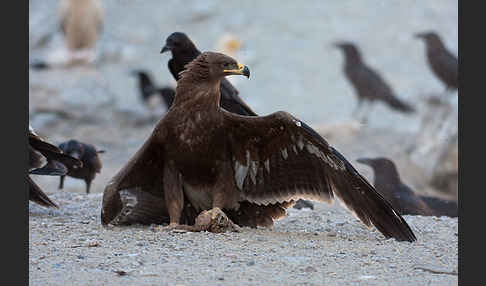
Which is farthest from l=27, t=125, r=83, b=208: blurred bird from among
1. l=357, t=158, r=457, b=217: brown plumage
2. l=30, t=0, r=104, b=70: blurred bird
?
l=30, t=0, r=104, b=70: blurred bird

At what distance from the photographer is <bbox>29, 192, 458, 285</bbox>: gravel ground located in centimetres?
538

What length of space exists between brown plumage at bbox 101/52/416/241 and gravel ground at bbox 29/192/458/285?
0.21 meters

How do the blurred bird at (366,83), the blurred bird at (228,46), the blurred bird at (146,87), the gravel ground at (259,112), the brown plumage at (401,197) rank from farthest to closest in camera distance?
the blurred bird at (228,46) → the blurred bird at (146,87) → the blurred bird at (366,83) → the brown plumage at (401,197) → the gravel ground at (259,112)

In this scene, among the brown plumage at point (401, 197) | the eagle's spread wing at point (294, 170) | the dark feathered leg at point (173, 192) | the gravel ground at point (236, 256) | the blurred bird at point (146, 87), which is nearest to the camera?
the gravel ground at point (236, 256)

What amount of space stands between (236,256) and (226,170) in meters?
1.22

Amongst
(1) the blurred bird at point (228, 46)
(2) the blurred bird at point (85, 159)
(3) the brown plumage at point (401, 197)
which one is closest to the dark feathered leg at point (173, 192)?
(3) the brown plumage at point (401, 197)

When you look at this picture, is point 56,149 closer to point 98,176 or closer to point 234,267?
point 234,267

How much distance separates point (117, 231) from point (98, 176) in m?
5.64

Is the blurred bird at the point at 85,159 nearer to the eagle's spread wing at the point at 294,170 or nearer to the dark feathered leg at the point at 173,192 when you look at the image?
the dark feathered leg at the point at 173,192

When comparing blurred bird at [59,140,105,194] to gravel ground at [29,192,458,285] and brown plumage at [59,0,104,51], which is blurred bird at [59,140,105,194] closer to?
gravel ground at [29,192,458,285]

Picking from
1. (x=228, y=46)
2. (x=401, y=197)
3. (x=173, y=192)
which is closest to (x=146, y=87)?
(x=228, y=46)

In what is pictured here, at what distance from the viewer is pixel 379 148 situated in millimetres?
14961

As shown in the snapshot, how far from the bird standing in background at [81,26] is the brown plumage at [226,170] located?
44.9ft

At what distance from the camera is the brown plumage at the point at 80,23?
20359 mm
